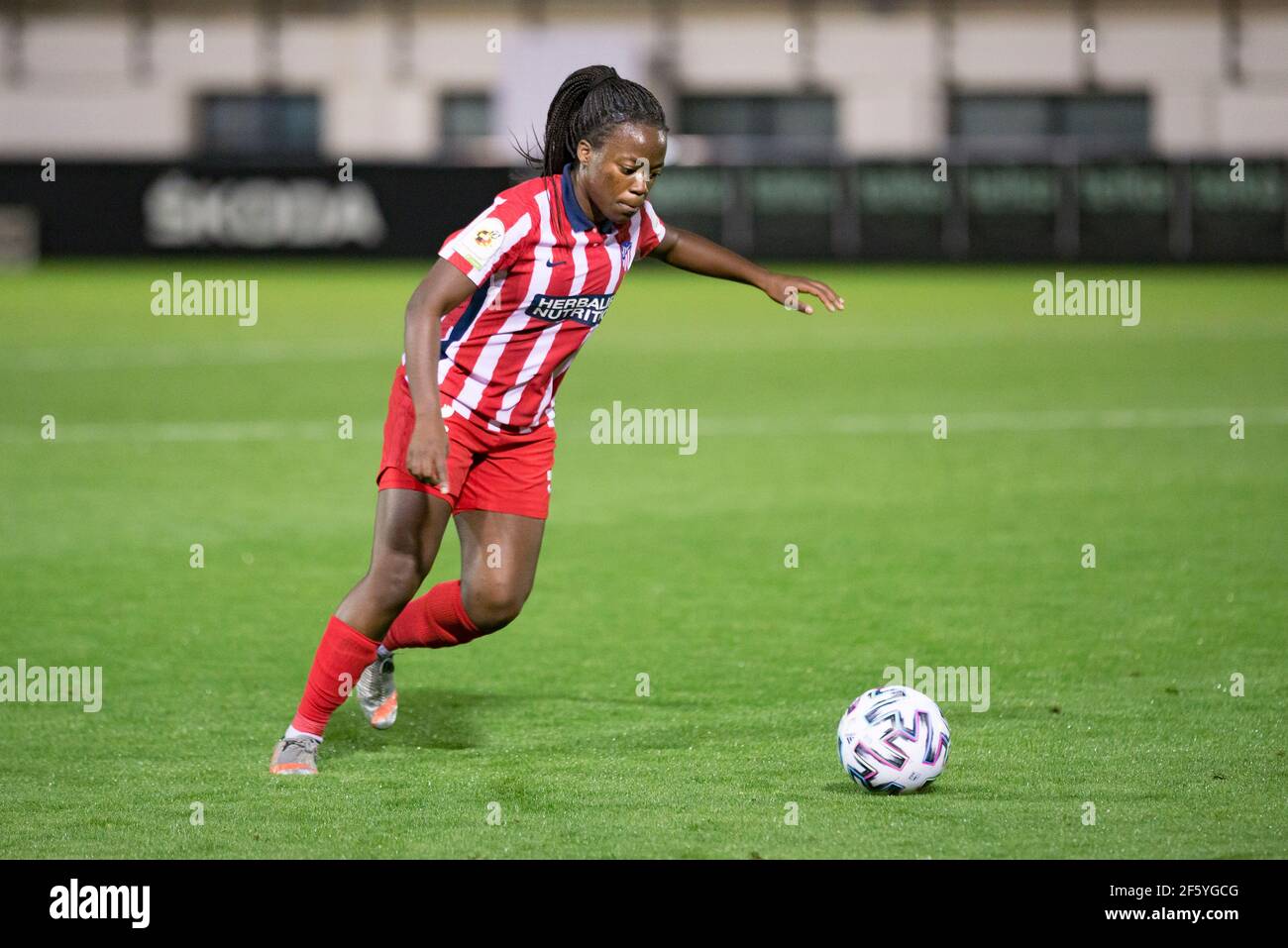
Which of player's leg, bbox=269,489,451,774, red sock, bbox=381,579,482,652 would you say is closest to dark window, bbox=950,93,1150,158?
red sock, bbox=381,579,482,652

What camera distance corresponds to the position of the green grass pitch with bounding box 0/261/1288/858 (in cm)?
511

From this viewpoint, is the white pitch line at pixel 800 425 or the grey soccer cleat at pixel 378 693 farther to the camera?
the white pitch line at pixel 800 425

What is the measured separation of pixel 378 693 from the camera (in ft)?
20.1

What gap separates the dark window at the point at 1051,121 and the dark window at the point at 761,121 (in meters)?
2.48

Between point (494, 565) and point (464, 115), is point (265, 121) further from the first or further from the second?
point (494, 565)

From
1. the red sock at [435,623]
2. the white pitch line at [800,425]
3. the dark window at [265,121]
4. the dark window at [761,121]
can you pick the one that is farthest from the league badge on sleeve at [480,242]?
the dark window at [265,121]

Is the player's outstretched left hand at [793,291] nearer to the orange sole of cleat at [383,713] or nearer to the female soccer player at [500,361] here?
the female soccer player at [500,361]

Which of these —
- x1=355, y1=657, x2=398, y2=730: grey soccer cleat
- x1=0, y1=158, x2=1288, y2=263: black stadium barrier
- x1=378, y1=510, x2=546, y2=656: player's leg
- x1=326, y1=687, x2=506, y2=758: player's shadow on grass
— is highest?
x1=0, y1=158, x2=1288, y2=263: black stadium barrier

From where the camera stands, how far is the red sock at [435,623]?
6059mm

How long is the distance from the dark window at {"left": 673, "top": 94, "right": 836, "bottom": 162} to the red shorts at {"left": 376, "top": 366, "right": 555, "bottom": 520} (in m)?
31.1

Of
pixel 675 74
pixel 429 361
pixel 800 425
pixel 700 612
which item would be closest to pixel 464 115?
pixel 675 74

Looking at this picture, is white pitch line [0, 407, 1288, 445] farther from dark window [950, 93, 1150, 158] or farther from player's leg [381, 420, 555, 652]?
dark window [950, 93, 1150, 158]

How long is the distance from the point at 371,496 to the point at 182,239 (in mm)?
17991
